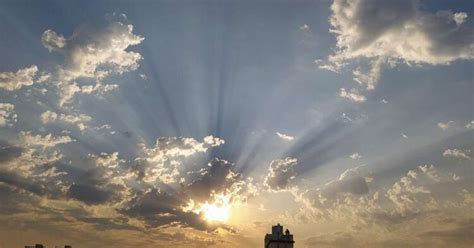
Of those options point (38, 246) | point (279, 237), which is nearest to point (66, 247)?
point (38, 246)

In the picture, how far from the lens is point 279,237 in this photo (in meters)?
27.4

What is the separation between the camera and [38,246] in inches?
1905

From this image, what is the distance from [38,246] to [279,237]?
3305cm

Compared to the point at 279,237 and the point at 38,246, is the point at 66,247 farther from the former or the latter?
the point at 279,237

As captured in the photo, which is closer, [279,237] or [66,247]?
[279,237]

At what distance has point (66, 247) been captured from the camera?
160 feet

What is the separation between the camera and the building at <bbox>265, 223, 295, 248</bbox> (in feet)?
89.0

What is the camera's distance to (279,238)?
2730 cm

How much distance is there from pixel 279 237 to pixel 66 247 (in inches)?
1224

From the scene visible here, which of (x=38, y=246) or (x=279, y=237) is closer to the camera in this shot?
(x=279, y=237)

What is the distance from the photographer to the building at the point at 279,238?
27.1 metres

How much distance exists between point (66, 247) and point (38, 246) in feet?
9.92
